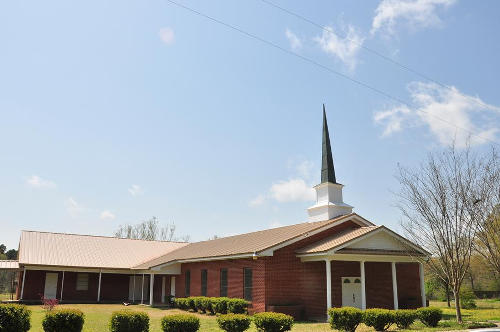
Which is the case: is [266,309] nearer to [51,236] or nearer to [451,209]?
[451,209]

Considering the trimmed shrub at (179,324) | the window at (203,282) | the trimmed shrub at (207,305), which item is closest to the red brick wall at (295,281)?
the trimmed shrub at (207,305)

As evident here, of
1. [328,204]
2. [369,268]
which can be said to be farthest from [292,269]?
[328,204]

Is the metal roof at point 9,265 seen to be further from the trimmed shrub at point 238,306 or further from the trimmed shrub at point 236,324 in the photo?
the trimmed shrub at point 236,324

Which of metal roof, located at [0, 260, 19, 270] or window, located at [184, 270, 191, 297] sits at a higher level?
metal roof, located at [0, 260, 19, 270]

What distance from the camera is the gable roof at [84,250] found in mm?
32750

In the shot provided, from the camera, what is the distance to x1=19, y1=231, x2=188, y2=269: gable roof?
107 ft

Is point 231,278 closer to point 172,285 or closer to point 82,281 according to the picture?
point 172,285

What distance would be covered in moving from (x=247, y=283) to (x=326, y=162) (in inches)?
348

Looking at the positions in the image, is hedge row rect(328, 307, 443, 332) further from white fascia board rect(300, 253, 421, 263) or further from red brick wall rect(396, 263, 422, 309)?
red brick wall rect(396, 263, 422, 309)

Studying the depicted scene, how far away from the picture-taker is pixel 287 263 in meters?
22.0

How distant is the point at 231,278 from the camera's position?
24.4 meters

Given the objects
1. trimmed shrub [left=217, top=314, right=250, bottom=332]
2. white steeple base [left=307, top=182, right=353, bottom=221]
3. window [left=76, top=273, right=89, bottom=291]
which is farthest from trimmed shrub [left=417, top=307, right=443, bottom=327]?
window [left=76, top=273, right=89, bottom=291]

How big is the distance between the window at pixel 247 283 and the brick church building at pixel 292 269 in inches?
2.0

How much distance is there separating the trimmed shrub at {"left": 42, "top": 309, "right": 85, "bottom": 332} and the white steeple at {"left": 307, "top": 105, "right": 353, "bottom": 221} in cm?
1597
